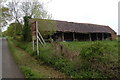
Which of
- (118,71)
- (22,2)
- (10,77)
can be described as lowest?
(10,77)

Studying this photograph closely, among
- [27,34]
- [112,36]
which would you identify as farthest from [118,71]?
[112,36]

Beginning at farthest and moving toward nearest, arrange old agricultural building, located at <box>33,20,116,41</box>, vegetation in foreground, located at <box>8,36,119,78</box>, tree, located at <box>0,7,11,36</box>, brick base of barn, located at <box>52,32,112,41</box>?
brick base of barn, located at <box>52,32,112,41</box>, old agricultural building, located at <box>33,20,116,41</box>, tree, located at <box>0,7,11,36</box>, vegetation in foreground, located at <box>8,36,119,78</box>

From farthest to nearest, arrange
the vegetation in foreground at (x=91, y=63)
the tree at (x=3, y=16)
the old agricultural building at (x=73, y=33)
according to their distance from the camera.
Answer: the old agricultural building at (x=73, y=33) < the tree at (x=3, y=16) < the vegetation in foreground at (x=91, y=63)

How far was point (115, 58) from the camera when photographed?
6.11 meters

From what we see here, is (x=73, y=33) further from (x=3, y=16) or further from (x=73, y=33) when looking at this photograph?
(x=3, y=16)

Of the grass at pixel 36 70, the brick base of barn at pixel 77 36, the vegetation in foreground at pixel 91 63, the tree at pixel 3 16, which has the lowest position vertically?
the grass at pixel 36 70

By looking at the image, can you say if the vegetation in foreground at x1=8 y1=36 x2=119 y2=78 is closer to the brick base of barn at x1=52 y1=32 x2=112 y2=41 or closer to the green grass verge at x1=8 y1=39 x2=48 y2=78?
the green grass verge at x1=8 y1=39 x2=48 y2=78

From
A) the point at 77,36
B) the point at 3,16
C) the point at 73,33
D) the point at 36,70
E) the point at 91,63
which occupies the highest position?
the point at 3,16

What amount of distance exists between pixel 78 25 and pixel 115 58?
82.3 ft

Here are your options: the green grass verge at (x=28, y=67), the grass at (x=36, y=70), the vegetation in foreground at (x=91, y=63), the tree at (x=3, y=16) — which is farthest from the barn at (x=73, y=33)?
the vegetation in foreground at (x=91, y=63)

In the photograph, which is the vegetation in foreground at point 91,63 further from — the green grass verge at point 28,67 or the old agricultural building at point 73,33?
the old agricultural building at point 73,33

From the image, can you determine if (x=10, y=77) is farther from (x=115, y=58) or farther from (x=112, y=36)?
(x=112, y=36)

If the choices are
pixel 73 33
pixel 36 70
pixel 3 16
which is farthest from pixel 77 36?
pixel 36 70

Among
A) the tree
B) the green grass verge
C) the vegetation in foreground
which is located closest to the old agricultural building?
the tree
